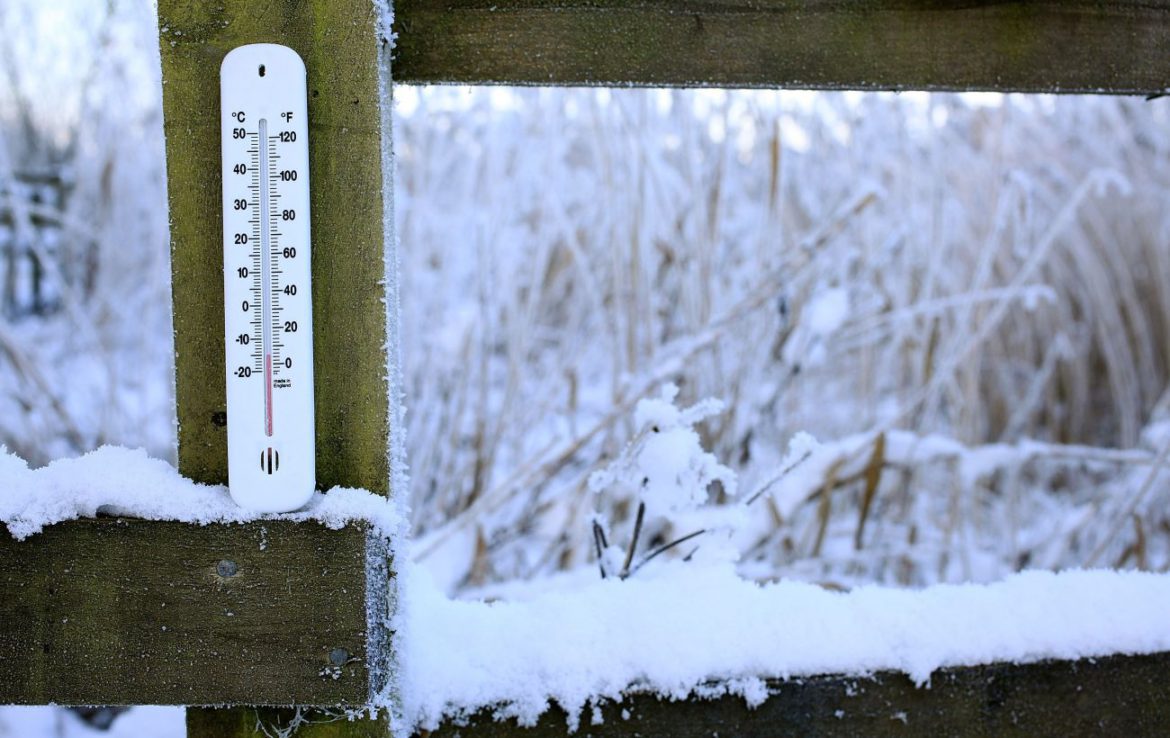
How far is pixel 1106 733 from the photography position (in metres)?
0.69

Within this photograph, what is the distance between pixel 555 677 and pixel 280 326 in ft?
1.05

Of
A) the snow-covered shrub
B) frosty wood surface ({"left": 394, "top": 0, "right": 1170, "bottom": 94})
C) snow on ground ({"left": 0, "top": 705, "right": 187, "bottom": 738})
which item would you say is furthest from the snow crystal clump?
snow on ground ({"left": 0, "top": 705, "right": 187, "bottom": 738})

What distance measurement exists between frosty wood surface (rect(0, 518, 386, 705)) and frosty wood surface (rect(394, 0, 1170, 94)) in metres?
0.35

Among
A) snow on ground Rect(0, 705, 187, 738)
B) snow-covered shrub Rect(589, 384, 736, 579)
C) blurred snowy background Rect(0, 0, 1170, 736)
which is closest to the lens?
snow-covered shrub Rect(589, 384, 736, 579)

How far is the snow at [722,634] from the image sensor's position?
0.64 metres

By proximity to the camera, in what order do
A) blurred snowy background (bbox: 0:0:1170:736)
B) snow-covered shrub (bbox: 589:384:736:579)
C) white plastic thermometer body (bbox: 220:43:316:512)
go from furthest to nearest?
blurred snowy background (bbox: 0:0:1170:736), snow-covered shrub (bbox: 589:384:736:579), white plastic thermometer body (bbox: 220:43:316:512)

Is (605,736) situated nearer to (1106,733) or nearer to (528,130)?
(1106,733)

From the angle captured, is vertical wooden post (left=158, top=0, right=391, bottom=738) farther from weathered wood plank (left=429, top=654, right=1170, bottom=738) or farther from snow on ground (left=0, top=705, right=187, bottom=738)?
snow on ground (left=0, top=705, right=187, bottom=738)

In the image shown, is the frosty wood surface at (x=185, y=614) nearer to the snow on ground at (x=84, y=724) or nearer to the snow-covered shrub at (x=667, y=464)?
the snow-covered shrub at (x=667, y=464)

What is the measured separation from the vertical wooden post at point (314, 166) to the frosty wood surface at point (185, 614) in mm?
105

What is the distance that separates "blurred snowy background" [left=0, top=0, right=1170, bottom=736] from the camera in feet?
4.10

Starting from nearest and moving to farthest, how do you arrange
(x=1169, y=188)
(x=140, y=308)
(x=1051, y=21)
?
(x=1051, y=21) < (x=140, y=308) < (x=1169, y=188)

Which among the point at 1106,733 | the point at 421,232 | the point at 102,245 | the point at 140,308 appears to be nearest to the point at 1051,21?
the point at 1106,733

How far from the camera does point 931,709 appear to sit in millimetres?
674
